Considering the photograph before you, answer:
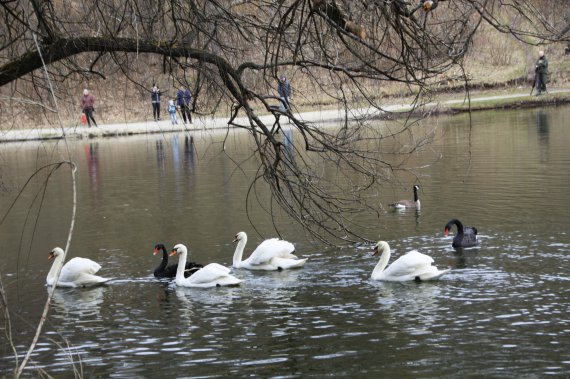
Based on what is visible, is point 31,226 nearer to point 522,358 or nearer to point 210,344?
point 210,344

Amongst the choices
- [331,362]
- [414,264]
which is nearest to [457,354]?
[331,362]

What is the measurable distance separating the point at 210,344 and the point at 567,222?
23.3 ft

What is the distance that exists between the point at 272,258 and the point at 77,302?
2.71 m

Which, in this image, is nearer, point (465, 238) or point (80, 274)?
point (80, 274)

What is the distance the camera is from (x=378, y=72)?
7320mm

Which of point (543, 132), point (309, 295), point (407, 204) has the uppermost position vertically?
point (543, 132)

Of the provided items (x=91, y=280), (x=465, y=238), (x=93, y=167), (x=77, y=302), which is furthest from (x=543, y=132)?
(x=77, y=302)

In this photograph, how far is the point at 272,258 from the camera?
13.0 m

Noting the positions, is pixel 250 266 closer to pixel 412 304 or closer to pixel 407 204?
pixel 412 304

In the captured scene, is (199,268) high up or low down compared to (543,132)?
down

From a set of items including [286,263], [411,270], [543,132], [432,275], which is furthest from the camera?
[543,132]

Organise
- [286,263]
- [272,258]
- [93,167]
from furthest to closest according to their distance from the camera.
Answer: [93,167]
[272,258]
[286,263]

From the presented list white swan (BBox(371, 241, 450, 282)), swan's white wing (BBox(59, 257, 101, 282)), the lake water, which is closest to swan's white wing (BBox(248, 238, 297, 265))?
the lake water

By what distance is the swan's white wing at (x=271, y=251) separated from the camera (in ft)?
42.3
